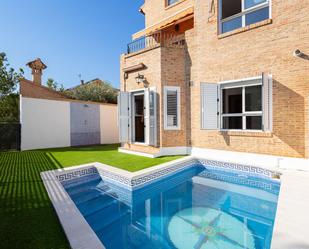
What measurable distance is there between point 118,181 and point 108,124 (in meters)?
16.4

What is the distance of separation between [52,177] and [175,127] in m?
9.11

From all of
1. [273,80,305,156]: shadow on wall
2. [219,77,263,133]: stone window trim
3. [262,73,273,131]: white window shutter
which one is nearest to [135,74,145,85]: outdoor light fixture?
[219,77,263,133]: stone window trim

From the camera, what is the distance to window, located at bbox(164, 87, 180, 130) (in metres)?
16.2

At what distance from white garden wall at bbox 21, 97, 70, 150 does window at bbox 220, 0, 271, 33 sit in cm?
1671

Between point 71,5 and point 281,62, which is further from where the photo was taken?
point 71,5

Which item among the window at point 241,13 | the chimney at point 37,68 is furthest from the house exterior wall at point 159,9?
the chimney at point 37,68

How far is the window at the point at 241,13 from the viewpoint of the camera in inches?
508

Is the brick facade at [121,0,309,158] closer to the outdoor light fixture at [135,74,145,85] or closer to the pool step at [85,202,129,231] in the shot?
the outdoor light fixture at [135,74,145,85]

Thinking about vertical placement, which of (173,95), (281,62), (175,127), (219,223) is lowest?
(219,223)

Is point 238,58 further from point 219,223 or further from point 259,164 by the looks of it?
point 219,223

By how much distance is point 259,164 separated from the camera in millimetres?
12688

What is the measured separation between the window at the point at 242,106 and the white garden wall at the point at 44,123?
15.9 meters

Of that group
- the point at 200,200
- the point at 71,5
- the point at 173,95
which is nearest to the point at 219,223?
the point at 200,200

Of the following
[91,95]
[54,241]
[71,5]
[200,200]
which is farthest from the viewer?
[91,95]
